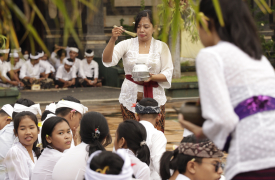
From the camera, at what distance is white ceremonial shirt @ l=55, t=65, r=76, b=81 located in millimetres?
11867

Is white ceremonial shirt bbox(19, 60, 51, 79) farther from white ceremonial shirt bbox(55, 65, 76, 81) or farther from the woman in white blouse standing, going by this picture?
the woman in white blouse standing

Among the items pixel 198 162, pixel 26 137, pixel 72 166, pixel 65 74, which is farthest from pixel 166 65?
pixel 65 74

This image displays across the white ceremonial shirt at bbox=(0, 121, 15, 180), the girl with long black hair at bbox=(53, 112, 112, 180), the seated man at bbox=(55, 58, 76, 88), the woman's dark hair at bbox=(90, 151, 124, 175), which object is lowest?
the seated man at bbox=(55, 58, 76, 88)

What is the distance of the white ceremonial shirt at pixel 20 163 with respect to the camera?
3.10 m

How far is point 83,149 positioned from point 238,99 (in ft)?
4.96

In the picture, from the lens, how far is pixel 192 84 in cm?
1031

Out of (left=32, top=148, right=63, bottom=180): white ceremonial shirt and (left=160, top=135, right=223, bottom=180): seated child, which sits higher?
(left=160, top=135, right=223, bottom=180): seated child

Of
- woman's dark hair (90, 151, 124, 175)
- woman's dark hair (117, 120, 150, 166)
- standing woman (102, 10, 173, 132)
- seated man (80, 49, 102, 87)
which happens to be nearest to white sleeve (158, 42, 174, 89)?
standing woman (102, 10, 173, 132)

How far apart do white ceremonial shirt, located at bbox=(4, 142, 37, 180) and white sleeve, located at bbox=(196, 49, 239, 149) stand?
1.94m

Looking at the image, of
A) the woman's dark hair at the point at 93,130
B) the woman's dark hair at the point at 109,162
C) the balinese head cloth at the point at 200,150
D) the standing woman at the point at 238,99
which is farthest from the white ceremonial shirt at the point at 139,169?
the standing woman at the point at 238,99

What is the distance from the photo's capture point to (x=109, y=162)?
2037mm

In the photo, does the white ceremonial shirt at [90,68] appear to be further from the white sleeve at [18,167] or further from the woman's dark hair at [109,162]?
the woman's dark hair at [109,162]

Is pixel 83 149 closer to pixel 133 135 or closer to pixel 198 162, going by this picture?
pixel 133 135

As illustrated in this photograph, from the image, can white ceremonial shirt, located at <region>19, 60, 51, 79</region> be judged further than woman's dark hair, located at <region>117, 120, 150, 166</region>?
Yes
